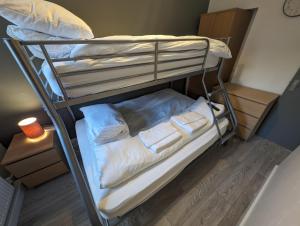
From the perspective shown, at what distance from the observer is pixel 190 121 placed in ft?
5.11

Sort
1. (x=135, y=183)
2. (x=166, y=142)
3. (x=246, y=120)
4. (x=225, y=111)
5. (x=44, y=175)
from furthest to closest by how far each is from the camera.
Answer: (x=246, y=120) → (x=225, y=111) → (x=44, y=175) → (x=166, y=142) → (x=135, y=183)

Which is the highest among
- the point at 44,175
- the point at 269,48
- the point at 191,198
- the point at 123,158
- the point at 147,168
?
the point at 269,48

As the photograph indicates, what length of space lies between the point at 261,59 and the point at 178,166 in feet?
6.93

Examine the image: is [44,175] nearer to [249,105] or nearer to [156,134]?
[156,134]

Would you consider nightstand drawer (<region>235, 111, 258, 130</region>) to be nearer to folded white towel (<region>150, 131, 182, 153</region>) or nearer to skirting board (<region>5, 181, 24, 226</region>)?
folded white towel (<region>150, 131, 182, 153</region>)

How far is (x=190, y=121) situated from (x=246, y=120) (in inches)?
43.3

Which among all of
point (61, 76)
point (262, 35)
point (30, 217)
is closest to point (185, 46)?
point (61, 76)

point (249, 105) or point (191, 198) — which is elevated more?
point (249, 105)

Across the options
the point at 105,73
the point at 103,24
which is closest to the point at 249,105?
the point at 105,73

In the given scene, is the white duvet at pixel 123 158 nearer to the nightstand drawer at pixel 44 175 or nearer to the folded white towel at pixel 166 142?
the folded white towel at pixel 166 142

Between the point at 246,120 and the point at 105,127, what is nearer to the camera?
the point at 105,127

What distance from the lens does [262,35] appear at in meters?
1.96

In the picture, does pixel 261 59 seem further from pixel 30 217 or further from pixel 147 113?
pixel 30 217

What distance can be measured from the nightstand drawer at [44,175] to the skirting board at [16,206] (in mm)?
89
